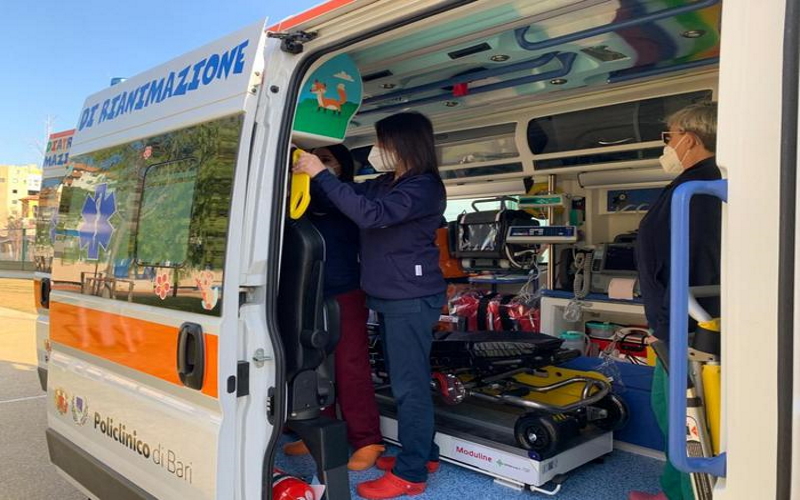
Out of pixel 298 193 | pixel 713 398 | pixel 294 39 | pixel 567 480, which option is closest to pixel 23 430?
pixel 298 193

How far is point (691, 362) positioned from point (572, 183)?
3.90 meters

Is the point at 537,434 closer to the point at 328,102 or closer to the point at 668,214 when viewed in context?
the point at 668,214

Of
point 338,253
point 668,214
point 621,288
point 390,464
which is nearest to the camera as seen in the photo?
point 668,214

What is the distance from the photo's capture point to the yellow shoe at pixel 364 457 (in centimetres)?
285

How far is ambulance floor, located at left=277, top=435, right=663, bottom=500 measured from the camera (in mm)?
2576

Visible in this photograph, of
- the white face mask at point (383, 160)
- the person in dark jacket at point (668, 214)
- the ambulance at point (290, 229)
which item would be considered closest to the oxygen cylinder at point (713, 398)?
the ambulance at point (290, 229)

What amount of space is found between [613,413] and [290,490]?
1.75 meters

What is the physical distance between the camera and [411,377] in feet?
8.43

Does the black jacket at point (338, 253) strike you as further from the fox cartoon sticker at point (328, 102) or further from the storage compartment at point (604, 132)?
the storage compartment at point (604, 132)

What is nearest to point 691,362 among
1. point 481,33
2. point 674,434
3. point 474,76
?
point 674,434

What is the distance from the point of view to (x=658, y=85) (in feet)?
11.3

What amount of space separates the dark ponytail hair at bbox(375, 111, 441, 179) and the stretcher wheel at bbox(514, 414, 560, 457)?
1163mm

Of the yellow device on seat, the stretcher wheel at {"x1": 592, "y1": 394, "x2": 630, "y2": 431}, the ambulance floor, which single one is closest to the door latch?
the yellow device on seat

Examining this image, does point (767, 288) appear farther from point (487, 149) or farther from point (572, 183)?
point (572, 183)
